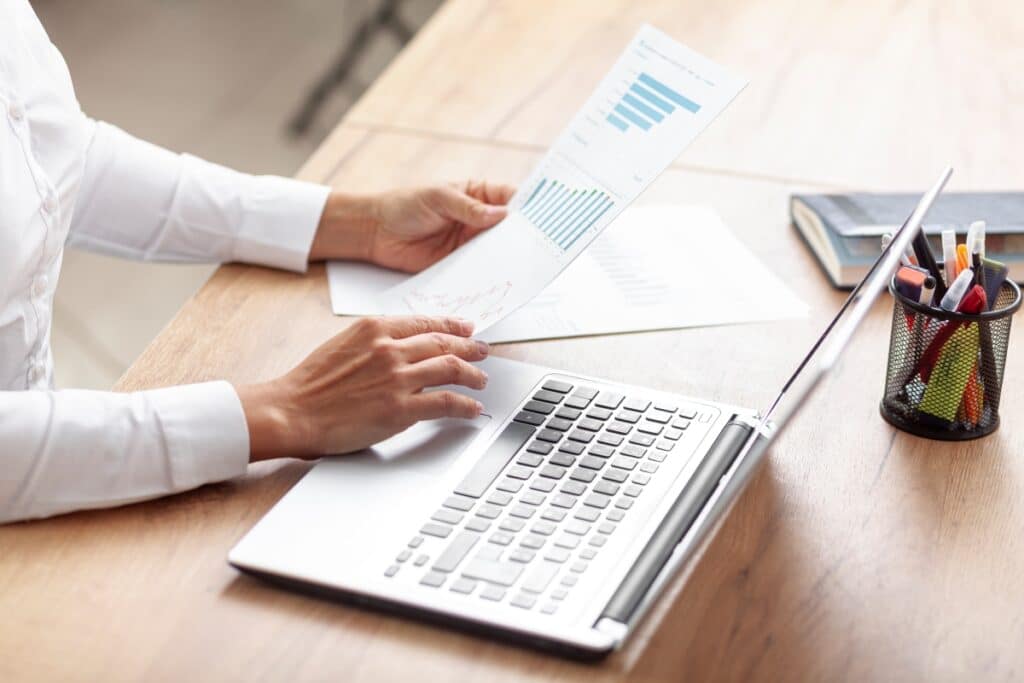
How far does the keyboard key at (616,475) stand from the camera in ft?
3.24

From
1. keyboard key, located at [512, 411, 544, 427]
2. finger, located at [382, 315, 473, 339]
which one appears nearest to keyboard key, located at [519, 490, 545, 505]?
keyboard key, located at [512, 411, 544, 427]

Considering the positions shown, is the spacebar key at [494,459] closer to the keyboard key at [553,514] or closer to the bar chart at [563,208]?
the keyboard key at [553,514]

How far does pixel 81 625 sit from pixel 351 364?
0.99 feet

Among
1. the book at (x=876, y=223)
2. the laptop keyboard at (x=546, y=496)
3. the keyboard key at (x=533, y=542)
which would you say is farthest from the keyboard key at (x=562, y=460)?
the book at (x=876, y=223)

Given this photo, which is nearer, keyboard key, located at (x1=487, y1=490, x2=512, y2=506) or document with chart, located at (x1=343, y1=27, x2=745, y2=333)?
keyboard key, located at (x1=487, y1=490, x2=512, y2=506)

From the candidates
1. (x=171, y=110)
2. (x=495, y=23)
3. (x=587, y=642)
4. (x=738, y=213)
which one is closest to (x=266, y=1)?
(x=171, y=110)

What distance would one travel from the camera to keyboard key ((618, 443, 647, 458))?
1.02 meters

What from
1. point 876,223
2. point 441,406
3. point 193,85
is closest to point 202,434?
point 441,406

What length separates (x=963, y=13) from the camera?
2.12m

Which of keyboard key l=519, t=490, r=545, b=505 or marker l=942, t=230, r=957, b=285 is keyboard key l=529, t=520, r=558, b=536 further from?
marker l=942, t=230, r=957, b=285

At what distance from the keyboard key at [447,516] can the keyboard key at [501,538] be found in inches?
1.3

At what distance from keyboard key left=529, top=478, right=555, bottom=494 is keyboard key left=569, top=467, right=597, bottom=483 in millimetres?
18

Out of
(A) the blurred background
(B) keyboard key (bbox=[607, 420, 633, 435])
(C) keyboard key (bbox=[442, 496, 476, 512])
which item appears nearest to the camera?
(C) keyboard key (bbox=[442, 496, 476, 512])

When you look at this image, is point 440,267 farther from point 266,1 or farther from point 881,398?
point 266,1
